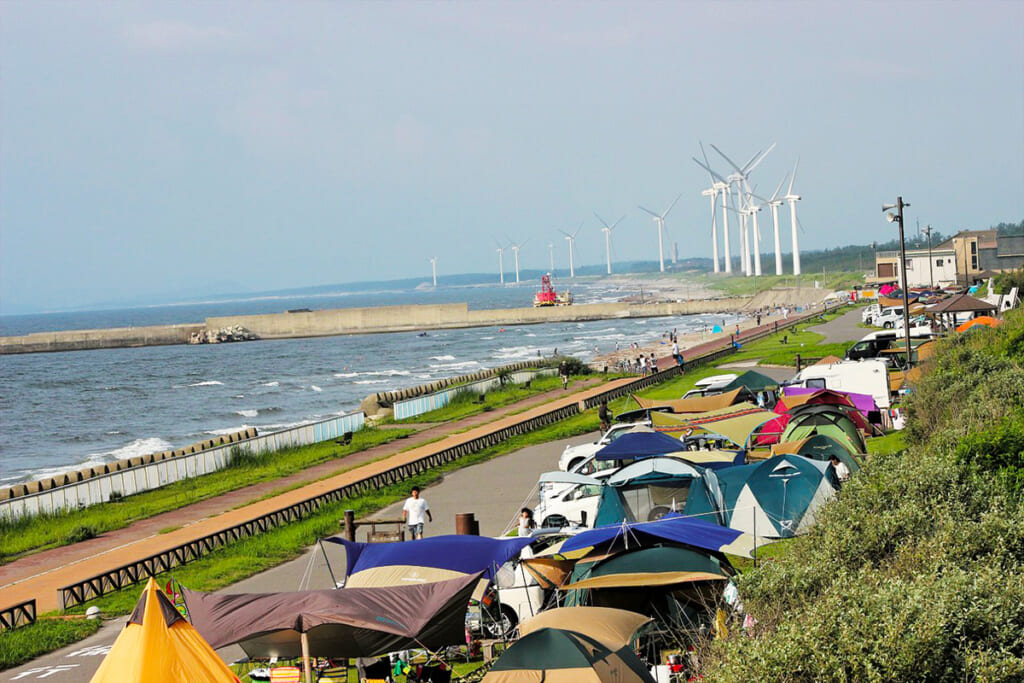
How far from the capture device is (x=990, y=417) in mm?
17844

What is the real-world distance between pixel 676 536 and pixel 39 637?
11185 mm

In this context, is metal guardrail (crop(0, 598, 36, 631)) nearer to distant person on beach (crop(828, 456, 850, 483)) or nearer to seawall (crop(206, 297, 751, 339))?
distant person on beach (crop(828, 456, 850, 483))

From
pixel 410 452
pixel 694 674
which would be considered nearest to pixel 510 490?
pixel 410 452

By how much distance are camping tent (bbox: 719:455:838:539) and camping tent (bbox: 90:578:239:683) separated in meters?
9.63

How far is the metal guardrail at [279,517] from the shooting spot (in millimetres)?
22453

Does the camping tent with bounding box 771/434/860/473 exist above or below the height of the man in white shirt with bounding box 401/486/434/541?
above

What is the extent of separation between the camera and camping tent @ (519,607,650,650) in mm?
12266

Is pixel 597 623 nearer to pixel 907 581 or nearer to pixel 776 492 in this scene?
pixel 907 581

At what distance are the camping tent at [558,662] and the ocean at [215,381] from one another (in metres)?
45.4

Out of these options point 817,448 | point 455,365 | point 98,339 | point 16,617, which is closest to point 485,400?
point 817,448

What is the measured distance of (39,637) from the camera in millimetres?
18891

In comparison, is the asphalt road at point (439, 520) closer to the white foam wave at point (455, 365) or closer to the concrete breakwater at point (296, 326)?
Result: the white foam wave at point (455, 365)

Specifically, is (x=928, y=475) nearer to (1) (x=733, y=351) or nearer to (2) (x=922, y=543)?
(2) (x=922, y=543)

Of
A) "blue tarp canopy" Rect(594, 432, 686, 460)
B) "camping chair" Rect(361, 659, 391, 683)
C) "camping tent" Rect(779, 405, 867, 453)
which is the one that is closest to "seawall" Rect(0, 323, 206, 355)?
"camping tent" Rect(779, 405, 867, 453)
